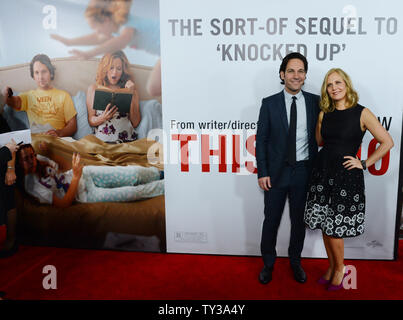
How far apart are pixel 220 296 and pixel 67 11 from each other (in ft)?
8.78

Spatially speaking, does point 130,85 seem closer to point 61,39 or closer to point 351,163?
point 61,39

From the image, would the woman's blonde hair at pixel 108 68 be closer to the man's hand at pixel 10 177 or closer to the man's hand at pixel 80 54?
the man's hand at pixel 80 54

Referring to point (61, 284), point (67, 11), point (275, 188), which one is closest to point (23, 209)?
point (61, 284)

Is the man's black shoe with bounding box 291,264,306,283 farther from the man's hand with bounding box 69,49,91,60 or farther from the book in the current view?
the man's hand with bounding box 69,49,91,60

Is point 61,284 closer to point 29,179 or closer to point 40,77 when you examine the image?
point 29,179

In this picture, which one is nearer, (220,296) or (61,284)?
(220,296)

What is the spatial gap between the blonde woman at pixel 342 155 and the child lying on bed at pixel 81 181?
141cm

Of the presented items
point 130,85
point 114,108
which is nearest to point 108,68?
point 130,85

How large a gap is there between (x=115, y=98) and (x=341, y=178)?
195 centimetres

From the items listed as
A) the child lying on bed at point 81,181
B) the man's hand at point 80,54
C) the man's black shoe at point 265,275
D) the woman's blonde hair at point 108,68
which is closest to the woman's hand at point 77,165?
the child lying on bed at point 81,181

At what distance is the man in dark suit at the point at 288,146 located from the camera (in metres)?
2.46

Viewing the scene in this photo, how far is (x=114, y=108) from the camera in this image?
2.94 m

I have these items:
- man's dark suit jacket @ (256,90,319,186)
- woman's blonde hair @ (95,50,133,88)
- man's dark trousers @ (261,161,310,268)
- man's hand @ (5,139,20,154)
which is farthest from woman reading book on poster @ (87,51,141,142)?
man's dark trousers @ (261,161,310,268)

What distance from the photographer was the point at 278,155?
8.23 ft
